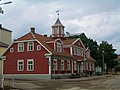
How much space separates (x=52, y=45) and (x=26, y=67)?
5715 millimetres

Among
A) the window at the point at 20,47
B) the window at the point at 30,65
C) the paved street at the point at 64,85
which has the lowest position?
the paved street at the point at 64,85

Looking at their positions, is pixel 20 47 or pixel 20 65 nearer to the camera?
pixel 20 65

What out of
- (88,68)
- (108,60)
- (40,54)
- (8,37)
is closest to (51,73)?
(40,54)

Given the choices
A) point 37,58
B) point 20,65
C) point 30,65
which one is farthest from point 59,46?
point 20,65

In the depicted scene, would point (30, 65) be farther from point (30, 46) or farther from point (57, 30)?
point (57, 30)

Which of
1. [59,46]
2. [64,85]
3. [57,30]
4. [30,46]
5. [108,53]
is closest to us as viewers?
[64,85]

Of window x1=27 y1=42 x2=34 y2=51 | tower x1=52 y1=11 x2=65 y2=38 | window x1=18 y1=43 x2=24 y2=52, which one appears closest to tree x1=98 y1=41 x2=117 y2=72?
tower x1=52 y1=11 x2=65 y2=38

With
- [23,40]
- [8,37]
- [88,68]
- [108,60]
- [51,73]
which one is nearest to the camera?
[51,73]

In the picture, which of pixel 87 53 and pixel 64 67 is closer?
pixel 64 67

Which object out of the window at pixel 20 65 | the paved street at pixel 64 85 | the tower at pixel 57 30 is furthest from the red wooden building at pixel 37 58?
the paved street at pixel 64 85

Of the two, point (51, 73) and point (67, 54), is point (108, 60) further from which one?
point (51, 73)

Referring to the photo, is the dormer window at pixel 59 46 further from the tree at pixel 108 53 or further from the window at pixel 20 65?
the tree at pixel 108 53

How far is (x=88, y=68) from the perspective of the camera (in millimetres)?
62719

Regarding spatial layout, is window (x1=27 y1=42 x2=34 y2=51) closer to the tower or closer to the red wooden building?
the red wooden building
